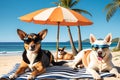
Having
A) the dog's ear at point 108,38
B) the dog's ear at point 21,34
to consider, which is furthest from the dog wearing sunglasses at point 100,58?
the dog's ear at point 21,34

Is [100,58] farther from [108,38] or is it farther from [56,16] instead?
[56,16]

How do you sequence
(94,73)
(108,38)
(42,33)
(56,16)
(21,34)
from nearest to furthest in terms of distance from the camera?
(94,73), (108,38), (21,34), (42,33), (56,16)

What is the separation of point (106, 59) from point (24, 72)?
246 centimetres

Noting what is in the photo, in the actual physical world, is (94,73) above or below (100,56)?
below

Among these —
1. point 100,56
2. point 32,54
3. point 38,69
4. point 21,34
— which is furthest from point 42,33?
point 100,56

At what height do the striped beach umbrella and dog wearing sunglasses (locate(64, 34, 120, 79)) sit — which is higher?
the striped beach umbrella

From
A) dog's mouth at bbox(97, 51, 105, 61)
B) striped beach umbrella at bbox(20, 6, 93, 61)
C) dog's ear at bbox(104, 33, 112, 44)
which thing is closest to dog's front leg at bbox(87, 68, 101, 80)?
dog's mouth at bbox(97, 51, 105, 61)

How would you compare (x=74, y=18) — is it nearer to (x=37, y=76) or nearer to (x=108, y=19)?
(x=37, y=76)

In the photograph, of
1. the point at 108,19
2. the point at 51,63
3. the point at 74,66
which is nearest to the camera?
the point at 74,66

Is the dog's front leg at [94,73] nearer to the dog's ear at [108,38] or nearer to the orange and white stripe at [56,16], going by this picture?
the dog's ear at [108,38]

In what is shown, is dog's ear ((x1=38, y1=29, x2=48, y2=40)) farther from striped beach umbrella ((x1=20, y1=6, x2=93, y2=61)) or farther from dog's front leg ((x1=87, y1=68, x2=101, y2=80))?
dog's front leg ((x1=87, y1=68, x2=101, y2=80))

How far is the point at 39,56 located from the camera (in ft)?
30.0

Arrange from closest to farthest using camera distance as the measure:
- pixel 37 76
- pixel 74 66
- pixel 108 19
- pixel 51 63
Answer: pixel 37 76 → pixel 74 66 → pixel 51 63 → pixel 108 19

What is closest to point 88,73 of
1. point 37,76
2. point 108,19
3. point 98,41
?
point 98,41
